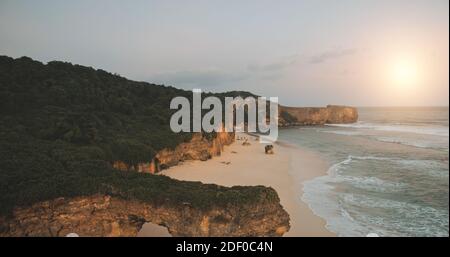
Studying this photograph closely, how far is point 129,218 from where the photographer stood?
518 inches

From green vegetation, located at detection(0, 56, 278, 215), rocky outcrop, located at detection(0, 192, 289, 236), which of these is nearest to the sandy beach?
rocky outcrop, located at detection(0, 192, 289, 236)

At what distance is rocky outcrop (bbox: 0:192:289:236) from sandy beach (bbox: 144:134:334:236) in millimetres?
→ 2567

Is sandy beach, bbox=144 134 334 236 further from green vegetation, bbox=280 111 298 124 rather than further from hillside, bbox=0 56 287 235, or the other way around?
green vegetation, bbox=280 111 298 124

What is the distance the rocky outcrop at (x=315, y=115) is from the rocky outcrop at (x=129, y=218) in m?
94.4

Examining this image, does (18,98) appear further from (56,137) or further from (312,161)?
(312,161)

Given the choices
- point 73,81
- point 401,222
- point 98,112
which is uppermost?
point 73,81

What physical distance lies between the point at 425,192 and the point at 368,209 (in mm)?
7488

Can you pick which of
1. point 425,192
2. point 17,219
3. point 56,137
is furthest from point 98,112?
point 425,192

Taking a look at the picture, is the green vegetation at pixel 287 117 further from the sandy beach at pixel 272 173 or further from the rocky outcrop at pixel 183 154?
the rocky outcrop at pixel 183 154

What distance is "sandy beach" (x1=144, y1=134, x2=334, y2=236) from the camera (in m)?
17.7

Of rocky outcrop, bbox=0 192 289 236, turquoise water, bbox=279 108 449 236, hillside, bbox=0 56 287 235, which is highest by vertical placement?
hillside, bbox=0 56 287 235

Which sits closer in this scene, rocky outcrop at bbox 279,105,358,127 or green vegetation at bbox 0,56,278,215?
green vegetation at bbox 0,56,278,215

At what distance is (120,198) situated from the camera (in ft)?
42.8

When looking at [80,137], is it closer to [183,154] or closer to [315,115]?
[183,154]
